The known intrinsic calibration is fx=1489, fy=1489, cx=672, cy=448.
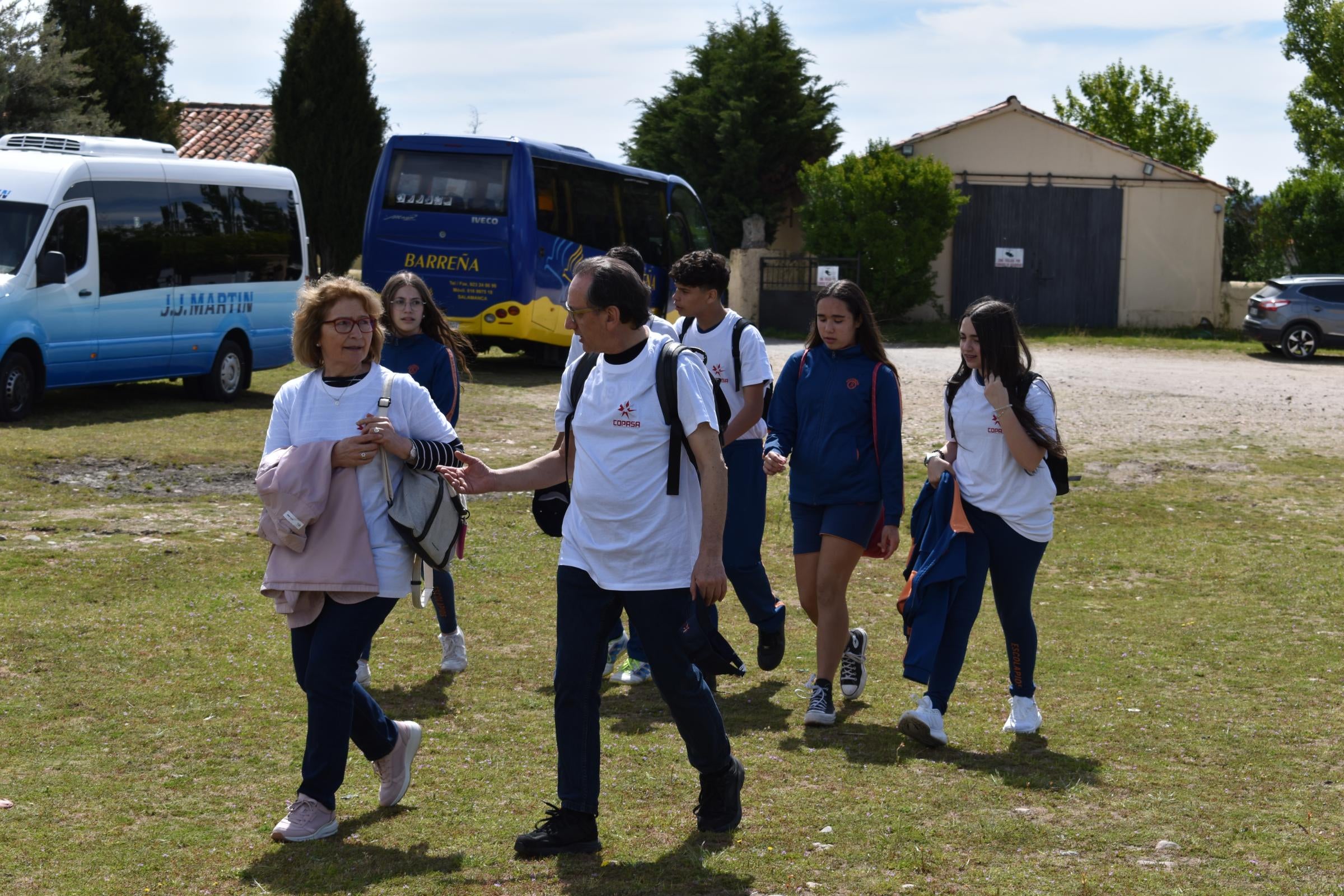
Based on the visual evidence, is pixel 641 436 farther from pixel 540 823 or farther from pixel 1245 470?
pixel 1245 470

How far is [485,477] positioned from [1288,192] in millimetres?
34072

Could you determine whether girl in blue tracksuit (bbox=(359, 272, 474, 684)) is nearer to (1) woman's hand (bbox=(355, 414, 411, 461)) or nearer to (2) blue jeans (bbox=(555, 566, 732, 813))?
(1) woman's hand (bbox=(355, 414, 411, 461))

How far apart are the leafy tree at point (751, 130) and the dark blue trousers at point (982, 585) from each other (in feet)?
113

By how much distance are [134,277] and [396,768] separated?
13032 mm

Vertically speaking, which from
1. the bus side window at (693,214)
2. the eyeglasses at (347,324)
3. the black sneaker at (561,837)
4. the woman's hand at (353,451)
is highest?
the bus side window at (693,214)

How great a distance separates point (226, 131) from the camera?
43.2 m

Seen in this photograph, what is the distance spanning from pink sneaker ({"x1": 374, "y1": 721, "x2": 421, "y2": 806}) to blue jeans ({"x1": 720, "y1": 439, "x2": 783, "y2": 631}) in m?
2.07

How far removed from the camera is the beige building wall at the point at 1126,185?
116 ft

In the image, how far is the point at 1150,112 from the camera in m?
60.8

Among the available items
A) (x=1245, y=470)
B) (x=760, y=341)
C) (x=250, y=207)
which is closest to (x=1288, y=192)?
(x=1245, y=470)

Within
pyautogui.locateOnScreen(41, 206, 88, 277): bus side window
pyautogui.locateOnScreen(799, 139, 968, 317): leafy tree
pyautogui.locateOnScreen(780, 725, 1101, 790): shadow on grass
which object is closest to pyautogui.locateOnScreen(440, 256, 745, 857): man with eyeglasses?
pyautogui.locateOnScreen(780, 725, 1101, 790): shadow on grass

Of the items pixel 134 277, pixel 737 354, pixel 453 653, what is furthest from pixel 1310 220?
pixel 453 653

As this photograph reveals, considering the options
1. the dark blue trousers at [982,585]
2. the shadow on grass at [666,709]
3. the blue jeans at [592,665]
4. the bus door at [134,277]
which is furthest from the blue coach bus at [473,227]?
the blue jeans at [592,665]

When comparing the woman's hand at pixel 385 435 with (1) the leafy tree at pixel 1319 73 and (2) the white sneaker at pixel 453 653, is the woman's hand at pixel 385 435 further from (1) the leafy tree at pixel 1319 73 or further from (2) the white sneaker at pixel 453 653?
(1) the leafy tree at pixel 1319 73
